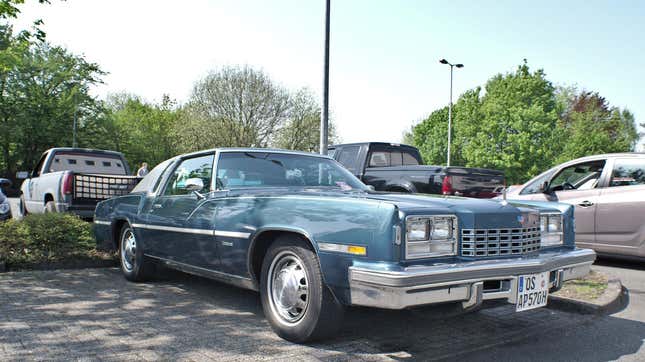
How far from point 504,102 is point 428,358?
4015 centimetres

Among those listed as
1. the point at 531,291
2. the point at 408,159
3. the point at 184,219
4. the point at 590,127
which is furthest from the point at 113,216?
the point at 590,127

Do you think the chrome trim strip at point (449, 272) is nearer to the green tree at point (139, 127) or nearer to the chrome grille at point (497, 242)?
the chrome grille at point (497, 242)

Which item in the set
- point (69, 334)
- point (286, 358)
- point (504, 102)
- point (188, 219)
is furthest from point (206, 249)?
point (504, 102)

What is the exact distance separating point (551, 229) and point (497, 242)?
107cm

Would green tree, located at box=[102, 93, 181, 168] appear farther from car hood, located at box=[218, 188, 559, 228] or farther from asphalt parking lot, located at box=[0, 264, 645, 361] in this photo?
car hood, located at box=[218, 188, 559, 228]

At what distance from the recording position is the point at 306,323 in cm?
357

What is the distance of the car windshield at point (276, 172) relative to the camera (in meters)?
4.80

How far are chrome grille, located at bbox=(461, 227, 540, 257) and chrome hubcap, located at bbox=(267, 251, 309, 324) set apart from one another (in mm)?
1137

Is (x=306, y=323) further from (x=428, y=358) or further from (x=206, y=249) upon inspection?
(x=206, y=249)

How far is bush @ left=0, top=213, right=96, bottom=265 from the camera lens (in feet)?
21.4

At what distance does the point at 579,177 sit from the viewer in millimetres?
8086

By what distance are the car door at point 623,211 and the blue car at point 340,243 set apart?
11.1ft

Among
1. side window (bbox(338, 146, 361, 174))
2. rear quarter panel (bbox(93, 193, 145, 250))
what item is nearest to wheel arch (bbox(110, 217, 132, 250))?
rear quarter panel (bbox(93, 193, 145, 250))

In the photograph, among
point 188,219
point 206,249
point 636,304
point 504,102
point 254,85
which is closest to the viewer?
point 206,249
